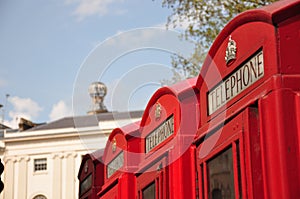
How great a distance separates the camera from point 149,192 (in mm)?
6871

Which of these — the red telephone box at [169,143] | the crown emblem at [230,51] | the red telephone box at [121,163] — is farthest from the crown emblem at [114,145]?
the crown emblem at [230,51]

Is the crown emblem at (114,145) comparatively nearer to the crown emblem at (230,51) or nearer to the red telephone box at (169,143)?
the red telephone box at (169,143)

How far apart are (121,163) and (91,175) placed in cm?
211

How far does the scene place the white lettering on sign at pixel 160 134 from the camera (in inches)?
247

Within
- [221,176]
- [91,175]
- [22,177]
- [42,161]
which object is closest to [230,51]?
[221,176]

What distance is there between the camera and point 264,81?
13.9ft

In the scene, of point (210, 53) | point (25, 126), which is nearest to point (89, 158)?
point (210, 53)

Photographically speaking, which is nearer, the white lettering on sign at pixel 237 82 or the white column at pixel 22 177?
the white lettering on sign at pixel 237 82

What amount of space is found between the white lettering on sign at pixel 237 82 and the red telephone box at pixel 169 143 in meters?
0.54

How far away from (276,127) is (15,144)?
4465 cm

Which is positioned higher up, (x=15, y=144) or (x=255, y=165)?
(x=15, y=144)

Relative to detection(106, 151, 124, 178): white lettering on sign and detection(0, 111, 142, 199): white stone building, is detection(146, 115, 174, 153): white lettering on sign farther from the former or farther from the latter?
detection(0, 111, 142, 199): white stone building

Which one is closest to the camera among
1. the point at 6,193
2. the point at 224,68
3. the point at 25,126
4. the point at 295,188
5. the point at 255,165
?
the point at 295,188

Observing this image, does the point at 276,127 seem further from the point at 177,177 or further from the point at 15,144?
the point at 15,144
